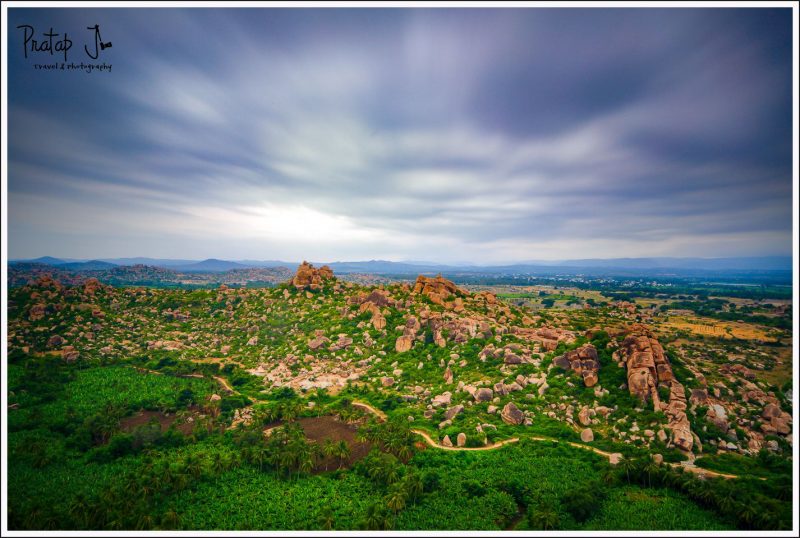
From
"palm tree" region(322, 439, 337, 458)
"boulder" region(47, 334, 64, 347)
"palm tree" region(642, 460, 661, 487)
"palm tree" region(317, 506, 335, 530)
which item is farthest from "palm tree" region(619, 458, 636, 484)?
"boulder" region(47, 334, 64, 347)

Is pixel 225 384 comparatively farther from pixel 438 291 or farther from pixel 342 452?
pixel 438 291

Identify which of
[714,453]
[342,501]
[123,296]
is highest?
[123,296]

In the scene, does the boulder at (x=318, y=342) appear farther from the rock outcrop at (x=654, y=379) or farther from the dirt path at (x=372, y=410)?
the rock outcrop at (x=654, y=379)

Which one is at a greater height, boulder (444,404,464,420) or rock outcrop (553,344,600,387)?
rock outcrop (553,344,600,387)

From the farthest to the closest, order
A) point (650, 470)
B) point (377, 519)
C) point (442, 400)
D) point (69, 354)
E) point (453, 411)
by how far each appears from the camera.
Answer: point (69, 354) → point (442, 400) → point (453, 411) → point (650, 470) → point (377, 519)

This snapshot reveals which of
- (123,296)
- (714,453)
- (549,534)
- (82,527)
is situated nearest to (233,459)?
(82,527)

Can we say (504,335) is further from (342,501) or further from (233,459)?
(233,459)

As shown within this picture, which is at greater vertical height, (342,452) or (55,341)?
(55,341)

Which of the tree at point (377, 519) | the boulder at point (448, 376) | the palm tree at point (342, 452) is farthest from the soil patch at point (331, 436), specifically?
the boulder at point (448, 376)

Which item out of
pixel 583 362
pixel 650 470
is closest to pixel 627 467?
pixel 650 470

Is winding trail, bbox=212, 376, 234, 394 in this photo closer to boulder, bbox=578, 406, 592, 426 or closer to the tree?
the tree

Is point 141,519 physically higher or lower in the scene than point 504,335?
lower
